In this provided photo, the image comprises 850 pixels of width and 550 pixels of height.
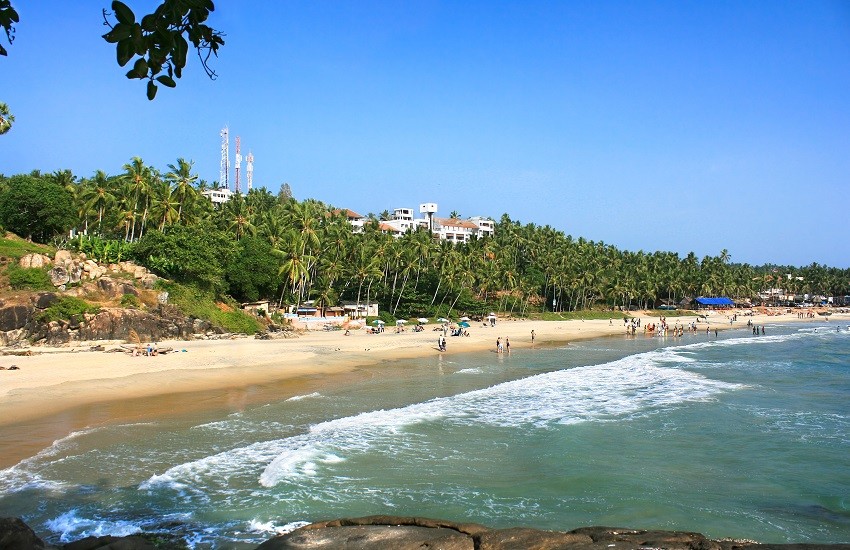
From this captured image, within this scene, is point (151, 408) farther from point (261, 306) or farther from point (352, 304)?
point (352, 304)

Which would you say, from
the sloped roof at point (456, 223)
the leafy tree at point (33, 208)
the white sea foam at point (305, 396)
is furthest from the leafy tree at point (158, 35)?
the sloped roof at point (456, 223)

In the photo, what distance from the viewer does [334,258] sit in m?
60.4

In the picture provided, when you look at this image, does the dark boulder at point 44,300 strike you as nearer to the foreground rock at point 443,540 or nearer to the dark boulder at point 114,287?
the dark boulder at point 114,287

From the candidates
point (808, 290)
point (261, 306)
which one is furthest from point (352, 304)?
point (808, 290)

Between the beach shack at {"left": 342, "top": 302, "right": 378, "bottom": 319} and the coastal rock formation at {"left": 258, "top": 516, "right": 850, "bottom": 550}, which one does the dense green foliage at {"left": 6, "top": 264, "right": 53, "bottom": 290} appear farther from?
the coastal rock formation at {"left": 258, "top": 516, "right": 850, "bottom": 550}

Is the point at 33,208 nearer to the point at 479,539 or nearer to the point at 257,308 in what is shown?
the point at 257,308

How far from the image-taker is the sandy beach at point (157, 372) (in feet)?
60.7

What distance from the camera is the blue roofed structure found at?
4338 inches

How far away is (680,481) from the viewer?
44.5 feet

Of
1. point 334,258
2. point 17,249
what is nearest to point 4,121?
point 17,249

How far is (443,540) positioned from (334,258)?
5468 cm

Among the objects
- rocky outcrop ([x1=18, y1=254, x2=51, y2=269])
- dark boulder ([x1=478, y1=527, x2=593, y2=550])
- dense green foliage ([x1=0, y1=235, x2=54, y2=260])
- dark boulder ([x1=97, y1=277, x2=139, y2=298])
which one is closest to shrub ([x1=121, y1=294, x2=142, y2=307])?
dark boulder ([x1=97, y1=277, x2=139, y2=298])

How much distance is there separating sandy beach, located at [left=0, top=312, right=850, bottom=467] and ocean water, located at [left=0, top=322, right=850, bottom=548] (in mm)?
1805

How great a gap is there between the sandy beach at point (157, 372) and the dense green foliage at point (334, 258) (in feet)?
28.4
